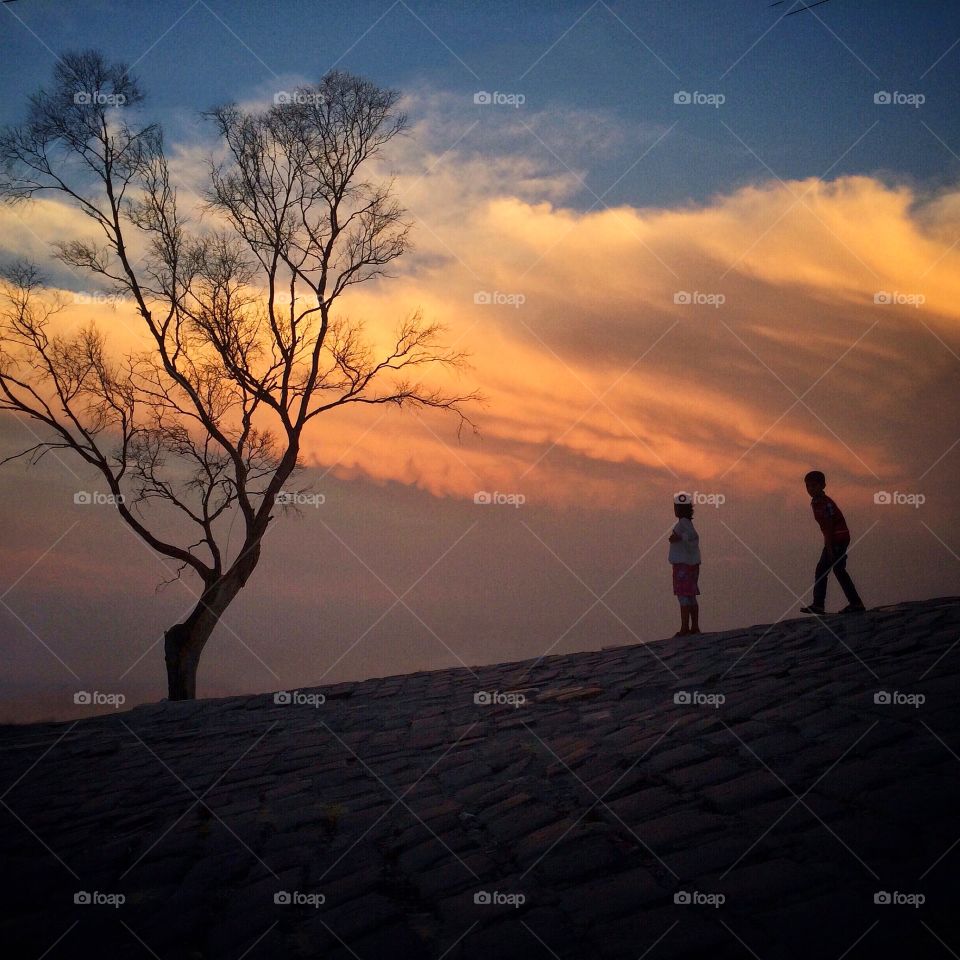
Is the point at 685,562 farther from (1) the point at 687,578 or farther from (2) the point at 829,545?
(2) the point at 829,545

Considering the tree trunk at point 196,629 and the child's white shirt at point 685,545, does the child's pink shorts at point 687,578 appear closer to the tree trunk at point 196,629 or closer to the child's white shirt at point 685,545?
the child's white shirt at point 685,545

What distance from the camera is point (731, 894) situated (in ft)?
13.6

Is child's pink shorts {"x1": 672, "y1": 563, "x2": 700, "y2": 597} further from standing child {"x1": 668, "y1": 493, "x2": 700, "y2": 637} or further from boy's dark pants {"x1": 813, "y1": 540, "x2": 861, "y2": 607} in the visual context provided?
boy's dark pants {"x1": 813, "y1": 540, "x2": 861, "y2": 607}

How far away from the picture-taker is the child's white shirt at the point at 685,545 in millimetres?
12156

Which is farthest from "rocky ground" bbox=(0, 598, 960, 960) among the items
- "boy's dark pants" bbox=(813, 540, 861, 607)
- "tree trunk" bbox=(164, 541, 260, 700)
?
"tree trunk" bbox=(164, 541, 260, 700)

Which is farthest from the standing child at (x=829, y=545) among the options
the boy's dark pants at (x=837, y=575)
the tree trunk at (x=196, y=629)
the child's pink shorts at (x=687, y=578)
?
the tree trunk at (x=196, y=629)

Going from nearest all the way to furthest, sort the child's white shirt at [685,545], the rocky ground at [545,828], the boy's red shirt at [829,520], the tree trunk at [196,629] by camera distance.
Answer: the rocky ground at [545,828] < the boy's red shirt at [829,520] < the child's white shirt at [685,545] < the tree trunk at [196,629]

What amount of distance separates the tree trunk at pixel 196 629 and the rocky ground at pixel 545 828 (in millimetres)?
6811

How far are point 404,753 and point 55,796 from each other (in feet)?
10.7

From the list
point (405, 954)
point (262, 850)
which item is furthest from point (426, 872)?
point (262, 850)

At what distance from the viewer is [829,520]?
1097 cm

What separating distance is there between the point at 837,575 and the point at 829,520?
2.76 ft

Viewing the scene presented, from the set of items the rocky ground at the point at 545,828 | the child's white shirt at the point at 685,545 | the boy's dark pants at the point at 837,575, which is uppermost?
the child's white shirt at the point at 685,545

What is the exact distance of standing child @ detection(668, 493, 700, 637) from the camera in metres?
12.2
